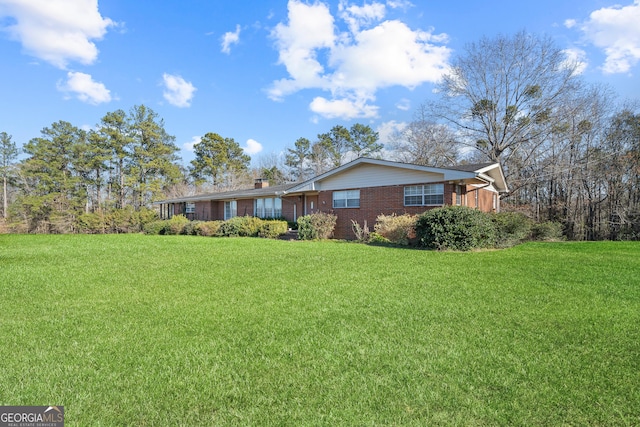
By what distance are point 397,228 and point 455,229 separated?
9.20ft

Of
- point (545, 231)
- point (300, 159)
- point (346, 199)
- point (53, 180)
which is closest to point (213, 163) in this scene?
point (300, 159)

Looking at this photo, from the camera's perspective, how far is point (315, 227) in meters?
16.5

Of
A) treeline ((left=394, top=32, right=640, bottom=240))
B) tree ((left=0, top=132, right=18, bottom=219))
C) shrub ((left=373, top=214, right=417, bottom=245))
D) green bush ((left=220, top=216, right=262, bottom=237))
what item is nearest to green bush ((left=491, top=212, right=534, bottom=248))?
shrub ((left=373, top=214, right=417, bottom=245))

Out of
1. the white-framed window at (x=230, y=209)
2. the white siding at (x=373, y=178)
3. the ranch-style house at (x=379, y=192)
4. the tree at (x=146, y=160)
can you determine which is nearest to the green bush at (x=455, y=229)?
the ranch-style house at (x=379, y=192)

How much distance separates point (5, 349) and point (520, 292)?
706 centimetres

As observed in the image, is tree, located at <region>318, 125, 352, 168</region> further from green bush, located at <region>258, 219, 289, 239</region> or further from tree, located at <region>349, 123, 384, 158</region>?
green bush, located at <region>258, 219, 289, 239</region>

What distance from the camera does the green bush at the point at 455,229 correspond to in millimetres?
11438

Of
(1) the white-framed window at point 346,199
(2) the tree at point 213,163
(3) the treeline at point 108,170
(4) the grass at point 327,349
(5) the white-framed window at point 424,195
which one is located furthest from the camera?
(2) the tree at point 213,163

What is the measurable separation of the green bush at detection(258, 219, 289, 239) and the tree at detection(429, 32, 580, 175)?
16074mm

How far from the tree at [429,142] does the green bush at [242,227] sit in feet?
50.2

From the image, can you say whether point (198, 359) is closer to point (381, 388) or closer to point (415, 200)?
point (381, 388)

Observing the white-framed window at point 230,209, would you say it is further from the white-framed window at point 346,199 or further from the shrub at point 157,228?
the white-framed window at point 346,199

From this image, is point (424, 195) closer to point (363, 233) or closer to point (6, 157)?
point (363, 233)

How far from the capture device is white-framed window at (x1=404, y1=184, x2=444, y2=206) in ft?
47.8
